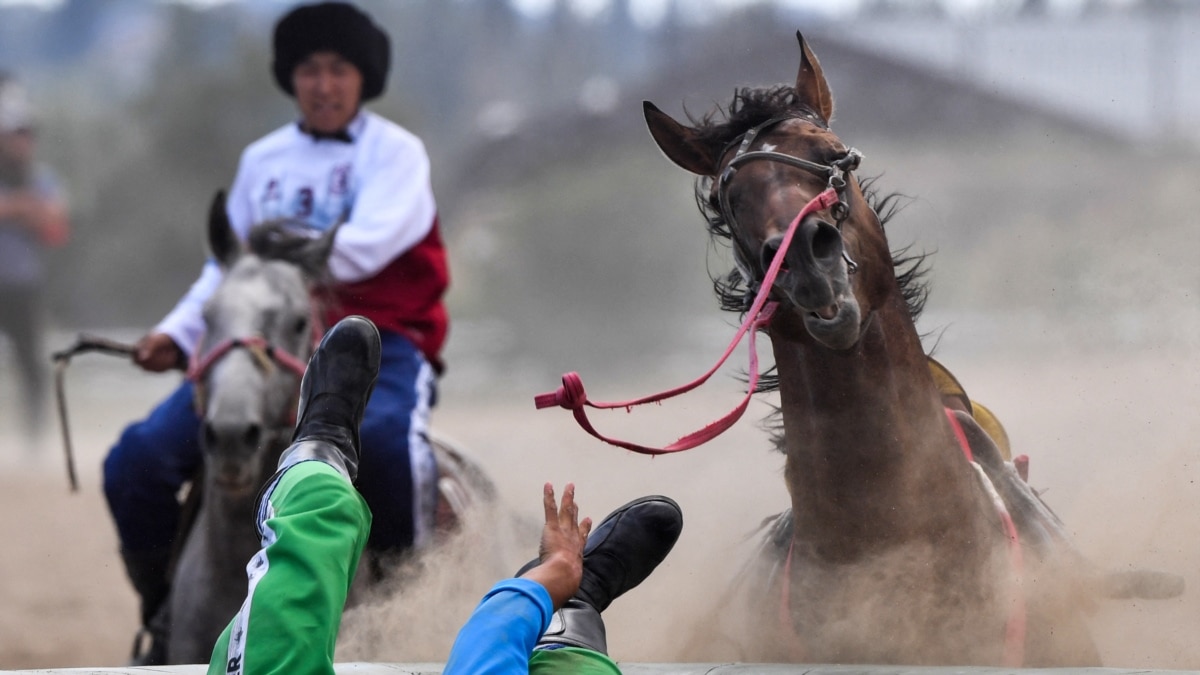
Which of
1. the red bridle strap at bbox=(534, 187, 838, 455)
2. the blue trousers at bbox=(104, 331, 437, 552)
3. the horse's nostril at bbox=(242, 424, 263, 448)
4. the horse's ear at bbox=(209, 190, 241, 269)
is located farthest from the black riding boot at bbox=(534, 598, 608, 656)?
the horse's ear at bbox=(209, 190, 241, 269)

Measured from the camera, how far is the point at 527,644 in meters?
2.44

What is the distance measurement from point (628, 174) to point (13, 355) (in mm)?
7658

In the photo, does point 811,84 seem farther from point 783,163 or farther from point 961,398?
point 961,398

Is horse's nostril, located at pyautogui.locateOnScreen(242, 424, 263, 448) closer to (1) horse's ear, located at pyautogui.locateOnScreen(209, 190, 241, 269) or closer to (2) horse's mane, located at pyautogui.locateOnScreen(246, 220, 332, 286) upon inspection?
(2) horse's mane, located at pyautogui.locateOnScreen(246, 220, 332, 286)

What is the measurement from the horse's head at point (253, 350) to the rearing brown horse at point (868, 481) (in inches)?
58.8

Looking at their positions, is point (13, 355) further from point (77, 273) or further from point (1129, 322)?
point (1129, 322)

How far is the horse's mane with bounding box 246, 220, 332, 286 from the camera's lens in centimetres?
436

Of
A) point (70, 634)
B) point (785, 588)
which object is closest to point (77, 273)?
point (70, 634)

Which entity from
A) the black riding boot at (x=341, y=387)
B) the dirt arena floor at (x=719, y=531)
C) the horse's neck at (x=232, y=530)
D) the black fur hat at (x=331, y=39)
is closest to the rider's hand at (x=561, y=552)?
the black riding boot at (x=341, y=387)

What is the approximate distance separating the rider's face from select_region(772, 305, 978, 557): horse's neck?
97.7 inches

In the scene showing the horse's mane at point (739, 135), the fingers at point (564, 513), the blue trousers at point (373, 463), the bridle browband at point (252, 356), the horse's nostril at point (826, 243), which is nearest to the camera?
the fingers at point (564, 513)

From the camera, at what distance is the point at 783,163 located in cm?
299

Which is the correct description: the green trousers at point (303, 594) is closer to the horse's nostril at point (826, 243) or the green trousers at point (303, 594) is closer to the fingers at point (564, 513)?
the fingers at point (564, 513)

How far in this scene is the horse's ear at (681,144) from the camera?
3230mm
